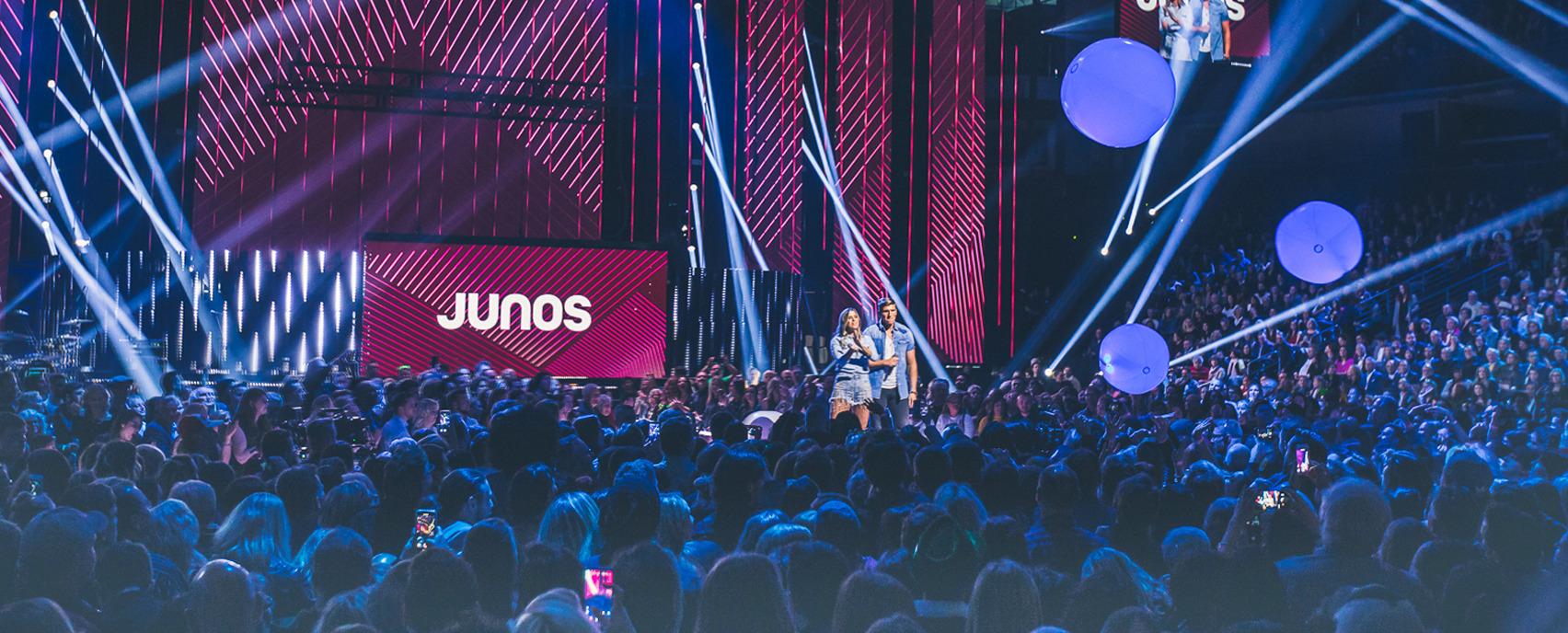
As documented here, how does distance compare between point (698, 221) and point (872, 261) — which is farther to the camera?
point (872, 261)

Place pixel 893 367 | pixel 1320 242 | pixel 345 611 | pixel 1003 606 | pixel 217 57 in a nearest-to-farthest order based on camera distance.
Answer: pixel 1003 606
pixel 345 611
pixel 893 367
pixel 1320 242
pixel 217 57

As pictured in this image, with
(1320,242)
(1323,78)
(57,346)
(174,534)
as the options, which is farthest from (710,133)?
(174,534)

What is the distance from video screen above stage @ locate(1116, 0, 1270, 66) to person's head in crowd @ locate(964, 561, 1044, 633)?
14.7 m

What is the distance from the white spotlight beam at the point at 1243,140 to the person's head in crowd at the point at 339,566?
691 inches

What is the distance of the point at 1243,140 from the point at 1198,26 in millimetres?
5435

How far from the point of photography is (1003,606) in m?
2.90

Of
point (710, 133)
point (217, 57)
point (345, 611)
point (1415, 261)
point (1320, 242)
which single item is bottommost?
point (345, 611)

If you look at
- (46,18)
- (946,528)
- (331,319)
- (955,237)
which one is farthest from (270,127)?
(946,528)

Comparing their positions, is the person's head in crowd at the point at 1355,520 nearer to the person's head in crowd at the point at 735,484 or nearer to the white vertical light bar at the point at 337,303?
the person's head in crowd at the point at 735,484

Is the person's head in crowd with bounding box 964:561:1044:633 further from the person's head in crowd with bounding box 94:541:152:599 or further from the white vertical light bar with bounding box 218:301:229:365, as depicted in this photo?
the white vertical light bar with bounding box 218:301:229:365

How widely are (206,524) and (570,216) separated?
541 inches

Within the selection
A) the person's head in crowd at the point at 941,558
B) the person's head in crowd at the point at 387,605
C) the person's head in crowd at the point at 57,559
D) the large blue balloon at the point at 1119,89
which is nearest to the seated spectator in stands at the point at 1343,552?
the person's head in crowd at the point at 941,558

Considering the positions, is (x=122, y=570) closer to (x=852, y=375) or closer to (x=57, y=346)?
(x=852, y=375)

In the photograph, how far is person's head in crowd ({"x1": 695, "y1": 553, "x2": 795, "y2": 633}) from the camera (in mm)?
2836
